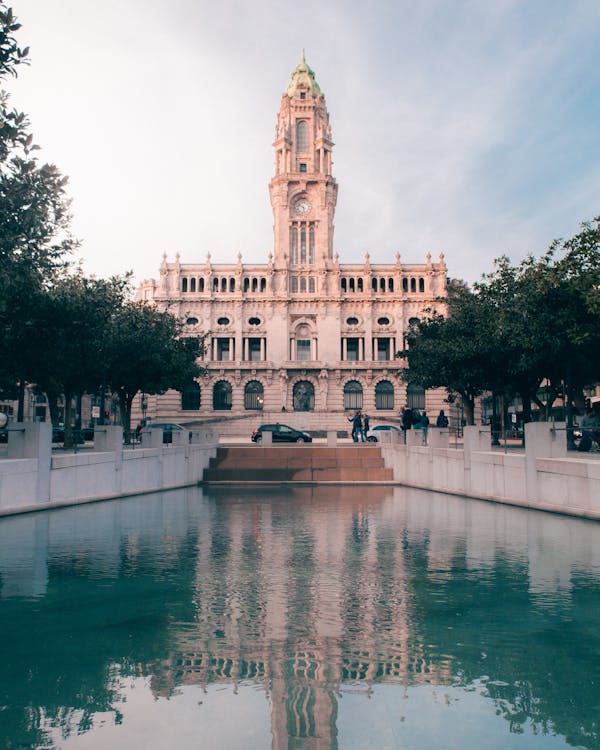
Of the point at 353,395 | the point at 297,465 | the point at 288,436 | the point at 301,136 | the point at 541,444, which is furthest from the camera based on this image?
the point at 301,136

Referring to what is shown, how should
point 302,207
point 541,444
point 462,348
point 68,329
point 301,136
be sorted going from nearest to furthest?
point 541,444 → point 68,329 → point 462,348 → point 302,207 → point 301,136

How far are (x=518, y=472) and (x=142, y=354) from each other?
86.6 ft

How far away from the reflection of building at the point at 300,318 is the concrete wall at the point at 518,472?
141ft

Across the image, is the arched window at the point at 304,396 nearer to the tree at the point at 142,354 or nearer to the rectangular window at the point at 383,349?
the rectangular window at the point at 383,349

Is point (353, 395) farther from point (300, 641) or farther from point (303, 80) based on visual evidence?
point (300, 641)

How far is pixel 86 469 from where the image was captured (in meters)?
18.8

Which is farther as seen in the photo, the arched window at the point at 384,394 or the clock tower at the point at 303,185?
the clock tower at the point at 303,185

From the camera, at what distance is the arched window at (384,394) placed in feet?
228

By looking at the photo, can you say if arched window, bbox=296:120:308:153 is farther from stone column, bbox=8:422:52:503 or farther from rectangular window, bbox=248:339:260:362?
stone column, bbox=8:422:52:503

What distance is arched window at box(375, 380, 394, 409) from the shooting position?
69375mm

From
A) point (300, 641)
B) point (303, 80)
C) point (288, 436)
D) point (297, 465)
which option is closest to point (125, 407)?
point (288, 436)

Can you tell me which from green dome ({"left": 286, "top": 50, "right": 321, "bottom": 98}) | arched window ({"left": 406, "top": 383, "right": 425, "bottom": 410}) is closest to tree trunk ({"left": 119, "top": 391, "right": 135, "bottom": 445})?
arched window ({"left": 406, "top": 383, "right": 425, "bottom": 410})

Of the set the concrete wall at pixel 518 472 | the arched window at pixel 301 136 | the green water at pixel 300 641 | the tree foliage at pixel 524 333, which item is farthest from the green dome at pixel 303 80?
the green water at pixel 300 641

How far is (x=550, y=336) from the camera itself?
2909cm
